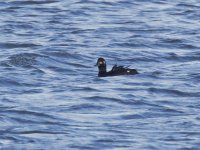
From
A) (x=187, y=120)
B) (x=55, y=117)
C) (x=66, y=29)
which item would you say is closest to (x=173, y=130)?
(x=187, y=120)

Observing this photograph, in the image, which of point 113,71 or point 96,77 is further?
point 96,77

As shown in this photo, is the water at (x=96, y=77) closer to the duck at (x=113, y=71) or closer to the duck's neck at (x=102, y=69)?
the duck at (x=113, y=71)

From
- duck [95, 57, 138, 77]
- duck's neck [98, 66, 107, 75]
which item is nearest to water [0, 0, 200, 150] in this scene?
duck [95, 57, 138, 77]

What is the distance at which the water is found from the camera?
66.7 ft

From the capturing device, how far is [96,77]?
26.5m

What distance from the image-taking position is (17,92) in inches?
959

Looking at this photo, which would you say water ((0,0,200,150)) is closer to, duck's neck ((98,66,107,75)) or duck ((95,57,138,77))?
duck ((95,57,138,77))

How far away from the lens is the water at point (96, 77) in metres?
20.3

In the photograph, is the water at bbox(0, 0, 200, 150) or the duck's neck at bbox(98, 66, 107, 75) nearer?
the water at bbox(0, 0, 200, 150)

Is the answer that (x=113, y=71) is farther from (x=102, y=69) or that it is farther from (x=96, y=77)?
(x=96, y=77)

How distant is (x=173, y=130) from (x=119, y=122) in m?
1.20

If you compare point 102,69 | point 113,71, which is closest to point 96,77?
point 102,69

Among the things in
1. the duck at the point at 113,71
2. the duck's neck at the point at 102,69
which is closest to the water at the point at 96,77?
the duck at the point at 113,71

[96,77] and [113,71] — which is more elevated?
[113,71]
